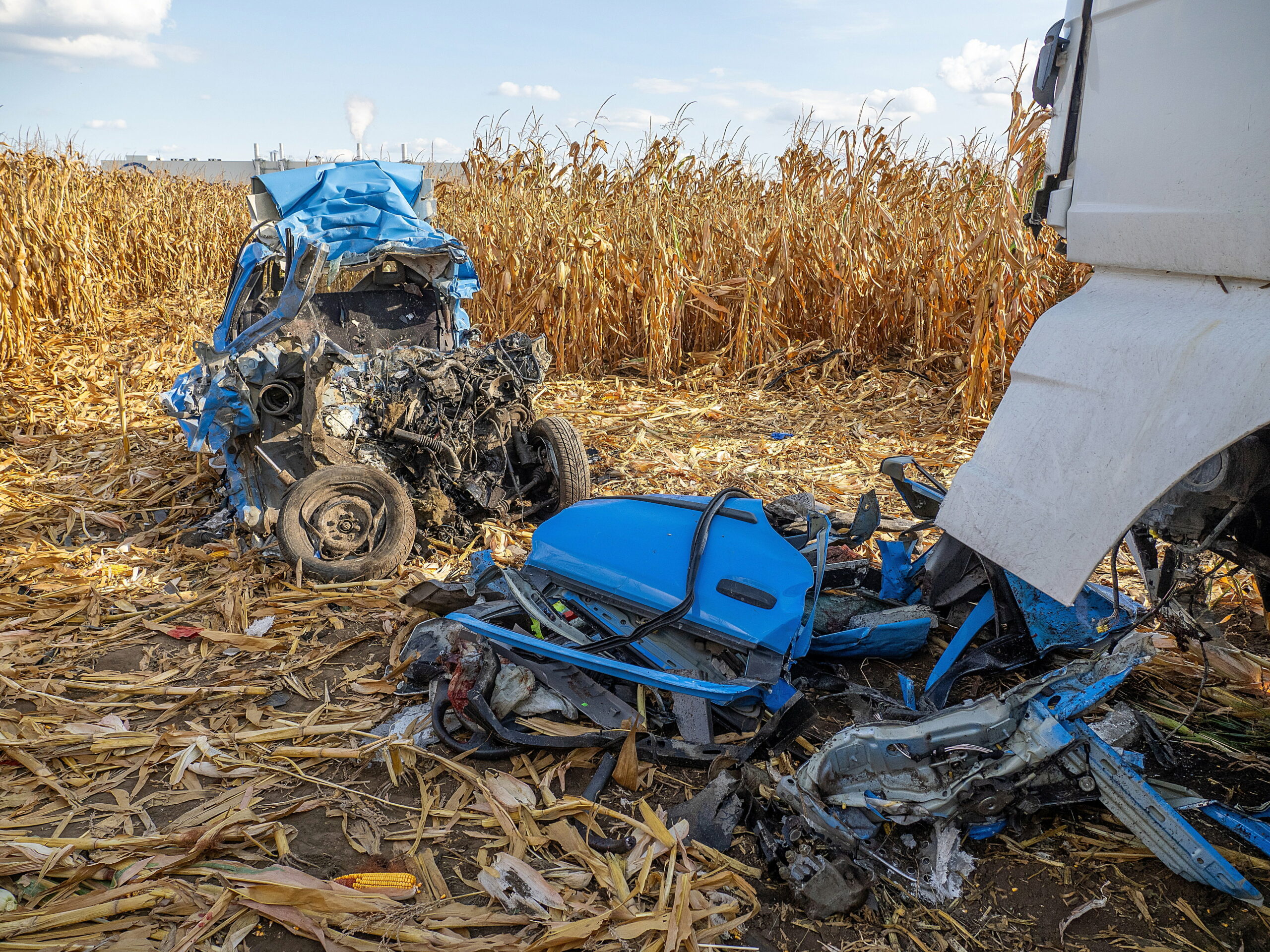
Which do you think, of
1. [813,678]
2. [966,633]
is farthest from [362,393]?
[966,633]

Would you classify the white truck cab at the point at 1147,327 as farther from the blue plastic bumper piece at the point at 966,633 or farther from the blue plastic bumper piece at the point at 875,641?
the blue plastic bumper piece at the point at 875,641

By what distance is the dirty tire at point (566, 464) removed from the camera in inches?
221

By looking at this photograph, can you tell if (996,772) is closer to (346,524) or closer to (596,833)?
(596,833)

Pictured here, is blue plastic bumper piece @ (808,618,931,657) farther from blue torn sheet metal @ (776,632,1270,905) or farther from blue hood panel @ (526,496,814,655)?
blue torn sheet metal @ (776,632,1270,905)

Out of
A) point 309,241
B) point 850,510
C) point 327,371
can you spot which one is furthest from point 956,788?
point 309,241

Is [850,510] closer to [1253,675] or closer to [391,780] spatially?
[1253,675]

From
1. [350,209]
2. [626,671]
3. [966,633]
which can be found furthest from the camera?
[350,209]

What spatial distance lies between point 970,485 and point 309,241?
447cm

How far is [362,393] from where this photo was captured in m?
5.30

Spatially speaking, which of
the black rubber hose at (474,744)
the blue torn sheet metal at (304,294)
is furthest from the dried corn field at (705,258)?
the black rubber hose at (474,744)

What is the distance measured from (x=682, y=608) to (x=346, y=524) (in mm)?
2588

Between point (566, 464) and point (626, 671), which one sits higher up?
point (566, 464)

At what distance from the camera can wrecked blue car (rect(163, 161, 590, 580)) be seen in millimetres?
5020

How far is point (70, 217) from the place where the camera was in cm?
1108
